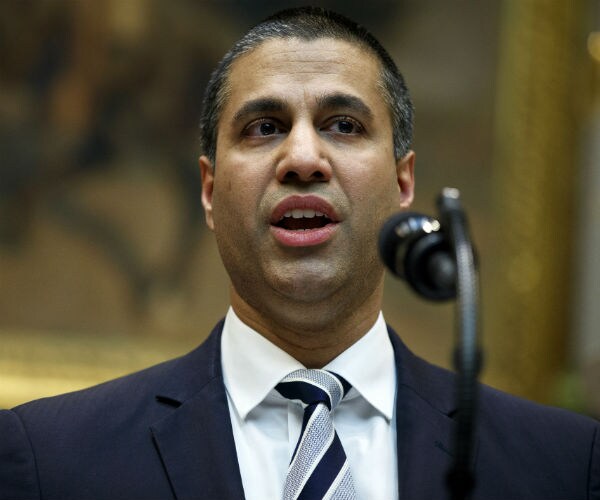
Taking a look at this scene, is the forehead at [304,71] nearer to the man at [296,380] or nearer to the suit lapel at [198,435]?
the man at [296,380]

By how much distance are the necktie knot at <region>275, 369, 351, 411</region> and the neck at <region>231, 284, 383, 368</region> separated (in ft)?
0.27

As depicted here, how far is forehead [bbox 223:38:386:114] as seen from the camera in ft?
8.84

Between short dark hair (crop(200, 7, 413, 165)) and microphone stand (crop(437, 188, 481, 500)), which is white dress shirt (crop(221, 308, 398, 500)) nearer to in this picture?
short dark hair (crop(200, 7, 413, 165))

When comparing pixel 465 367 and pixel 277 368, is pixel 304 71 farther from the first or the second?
pixel 465 367

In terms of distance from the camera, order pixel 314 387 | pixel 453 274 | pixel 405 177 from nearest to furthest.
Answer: pixel 453 274 → pixel 314 387 → pixel 405 177

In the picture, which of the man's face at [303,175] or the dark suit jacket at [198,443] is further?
the man's face at [303,175]

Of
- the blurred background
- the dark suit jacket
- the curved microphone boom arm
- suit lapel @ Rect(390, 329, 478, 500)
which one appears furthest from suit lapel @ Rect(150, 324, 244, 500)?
the blurred background

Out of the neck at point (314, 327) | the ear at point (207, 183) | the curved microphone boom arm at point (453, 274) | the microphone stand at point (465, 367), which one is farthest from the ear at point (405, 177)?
the microphone stand at point (465, 367)

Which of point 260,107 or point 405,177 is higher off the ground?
point 260,107

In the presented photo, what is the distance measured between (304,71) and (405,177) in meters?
0.49

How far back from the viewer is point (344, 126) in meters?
2.70

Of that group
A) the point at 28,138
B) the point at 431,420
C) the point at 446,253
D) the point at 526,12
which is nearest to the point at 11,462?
the point at 431,420

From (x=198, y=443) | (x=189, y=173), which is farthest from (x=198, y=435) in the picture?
(x=189, y=173)

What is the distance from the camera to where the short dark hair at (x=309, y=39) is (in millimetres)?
2848
